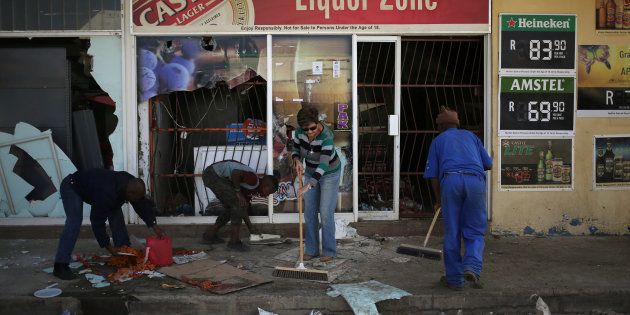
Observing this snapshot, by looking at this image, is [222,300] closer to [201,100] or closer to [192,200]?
[192,200]

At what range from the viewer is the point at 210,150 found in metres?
7.55

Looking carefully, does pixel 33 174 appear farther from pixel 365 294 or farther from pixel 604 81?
pixel 604 81

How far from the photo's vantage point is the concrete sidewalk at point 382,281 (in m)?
5.05

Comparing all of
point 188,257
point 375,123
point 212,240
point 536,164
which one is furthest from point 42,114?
point 536,164

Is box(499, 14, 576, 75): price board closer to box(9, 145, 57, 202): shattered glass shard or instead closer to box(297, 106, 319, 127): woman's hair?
box(297, 106, 319, 127): woman's hair

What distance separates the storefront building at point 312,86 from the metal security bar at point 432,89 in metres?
0.21

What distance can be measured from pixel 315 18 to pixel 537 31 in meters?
2.78

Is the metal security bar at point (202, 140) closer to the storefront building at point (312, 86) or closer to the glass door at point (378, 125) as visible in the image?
the storefront building at point (312, 86)

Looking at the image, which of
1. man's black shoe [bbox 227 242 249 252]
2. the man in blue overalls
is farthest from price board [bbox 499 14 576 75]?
man's black shoe [bbox 227 242 249 252]

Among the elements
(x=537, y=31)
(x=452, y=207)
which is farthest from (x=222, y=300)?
(x=537, y=31)

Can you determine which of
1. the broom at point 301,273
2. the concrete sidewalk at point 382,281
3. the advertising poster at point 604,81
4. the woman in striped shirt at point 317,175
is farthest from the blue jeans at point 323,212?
the advertising poster at point 604,81

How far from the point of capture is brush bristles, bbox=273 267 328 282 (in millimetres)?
5496

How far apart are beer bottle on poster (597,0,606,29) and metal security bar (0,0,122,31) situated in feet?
19.6

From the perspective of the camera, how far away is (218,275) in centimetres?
565
